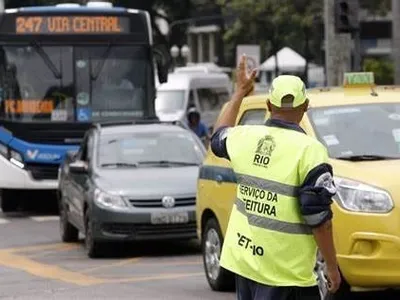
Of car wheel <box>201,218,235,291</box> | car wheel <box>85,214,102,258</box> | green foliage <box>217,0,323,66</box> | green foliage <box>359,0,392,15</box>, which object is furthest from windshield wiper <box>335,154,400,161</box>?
green foliage <box>217,0,323,66</box>

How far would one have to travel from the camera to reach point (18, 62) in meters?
20.0

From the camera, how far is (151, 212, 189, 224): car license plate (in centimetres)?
1403

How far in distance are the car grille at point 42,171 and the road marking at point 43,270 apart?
440 centimetres

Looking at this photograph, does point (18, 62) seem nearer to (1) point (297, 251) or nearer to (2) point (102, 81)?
(2) point (102, 81)

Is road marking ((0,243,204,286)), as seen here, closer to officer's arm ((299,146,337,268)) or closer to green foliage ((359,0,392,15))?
officer's arm ((299,146,337,268))

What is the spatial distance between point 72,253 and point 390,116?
6213 millimetres

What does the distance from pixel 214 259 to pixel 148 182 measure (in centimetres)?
320

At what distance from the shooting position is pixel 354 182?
884cm

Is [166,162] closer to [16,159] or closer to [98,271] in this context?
[98,271]

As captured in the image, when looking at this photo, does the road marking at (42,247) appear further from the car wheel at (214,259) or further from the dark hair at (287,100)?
the dark hair at (287,100)

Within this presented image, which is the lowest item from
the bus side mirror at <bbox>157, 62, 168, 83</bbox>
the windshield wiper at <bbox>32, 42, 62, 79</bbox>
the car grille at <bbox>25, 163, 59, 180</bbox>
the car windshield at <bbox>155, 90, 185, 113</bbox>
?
the car windshield at <bbox>155, 90, 185, 113</bbox>

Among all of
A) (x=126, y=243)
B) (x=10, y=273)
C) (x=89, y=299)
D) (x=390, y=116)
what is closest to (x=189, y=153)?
(x=126, y=243)

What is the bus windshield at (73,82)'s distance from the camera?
20.0 meters

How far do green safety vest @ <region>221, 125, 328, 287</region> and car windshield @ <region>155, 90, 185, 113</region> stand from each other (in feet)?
88.0
